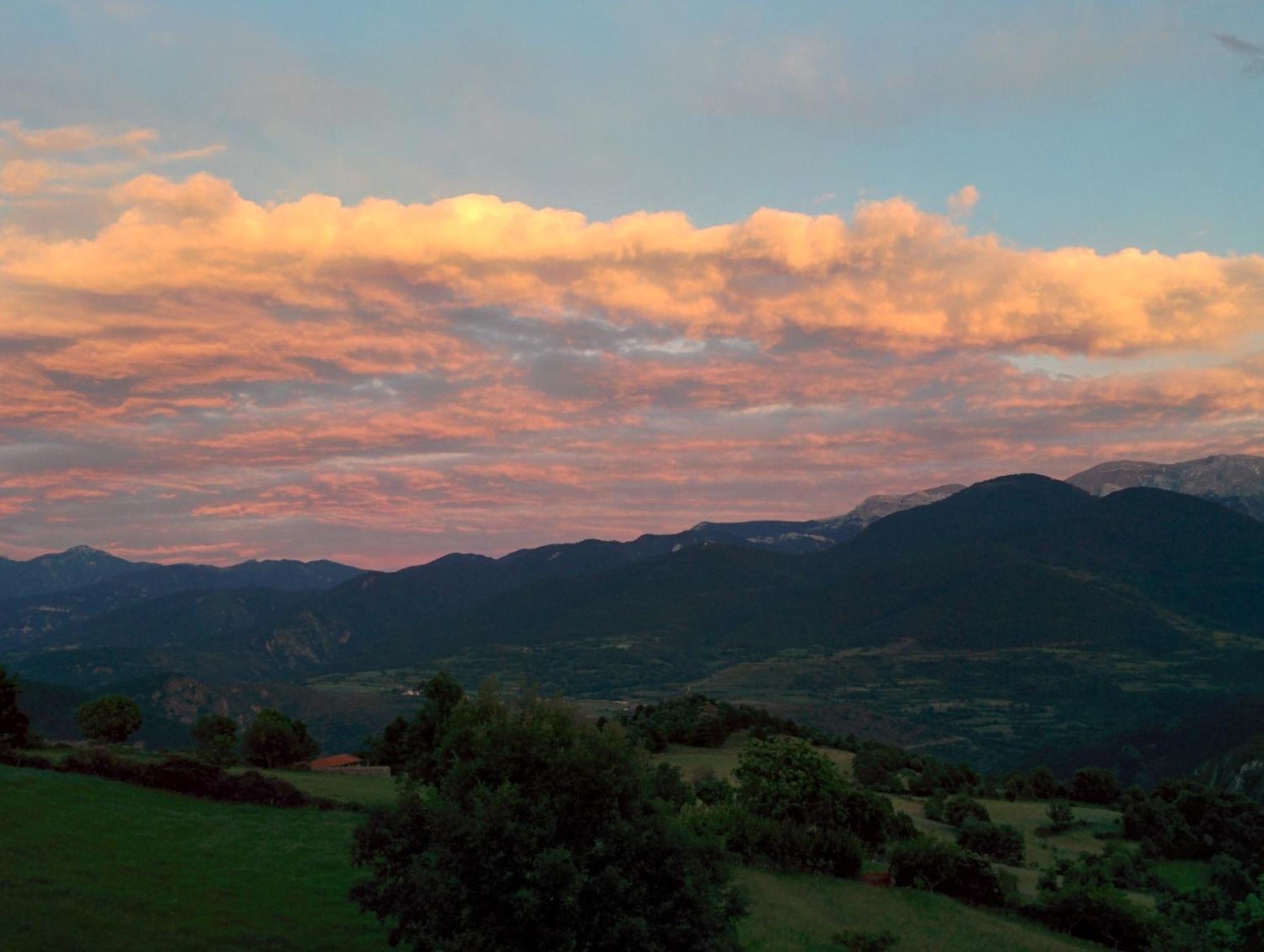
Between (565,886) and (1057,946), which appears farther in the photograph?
(1057,946)

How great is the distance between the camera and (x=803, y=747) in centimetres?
5056

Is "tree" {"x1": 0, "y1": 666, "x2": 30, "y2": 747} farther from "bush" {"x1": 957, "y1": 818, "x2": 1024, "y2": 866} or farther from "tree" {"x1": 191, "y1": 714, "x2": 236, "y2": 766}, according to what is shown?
"bush" {"x1": 957, "y1": 818, "x2": 1024, "y2": 866}

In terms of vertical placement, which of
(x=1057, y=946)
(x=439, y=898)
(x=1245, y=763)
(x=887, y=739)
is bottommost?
(x=887, y=739)

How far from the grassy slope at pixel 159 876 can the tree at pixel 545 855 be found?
598 cm

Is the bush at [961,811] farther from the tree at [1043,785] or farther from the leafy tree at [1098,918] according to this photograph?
the tree at [1043,785]

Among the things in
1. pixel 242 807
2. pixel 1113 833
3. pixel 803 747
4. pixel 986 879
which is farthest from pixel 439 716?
pixel 1113 833

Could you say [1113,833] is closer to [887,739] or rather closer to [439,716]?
[439,716]

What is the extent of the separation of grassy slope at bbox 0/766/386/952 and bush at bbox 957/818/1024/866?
42.2 meters

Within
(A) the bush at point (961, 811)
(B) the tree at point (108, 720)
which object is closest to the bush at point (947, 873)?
(A) the bush at point (961, 811)

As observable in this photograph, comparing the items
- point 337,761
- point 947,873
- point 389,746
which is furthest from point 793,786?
point 337,761

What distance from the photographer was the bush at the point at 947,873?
130ft

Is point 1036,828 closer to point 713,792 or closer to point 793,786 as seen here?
point 713,792

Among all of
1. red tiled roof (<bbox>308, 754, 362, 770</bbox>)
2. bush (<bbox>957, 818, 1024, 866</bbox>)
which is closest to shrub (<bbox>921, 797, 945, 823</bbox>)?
bush (<bbox>957, 818, 1024, 866</bbox>)

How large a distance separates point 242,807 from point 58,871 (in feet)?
49.1
